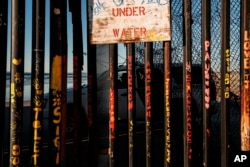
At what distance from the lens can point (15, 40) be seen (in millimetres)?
3000

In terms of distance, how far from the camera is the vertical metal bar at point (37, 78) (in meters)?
3.05

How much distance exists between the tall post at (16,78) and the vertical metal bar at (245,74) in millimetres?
1810

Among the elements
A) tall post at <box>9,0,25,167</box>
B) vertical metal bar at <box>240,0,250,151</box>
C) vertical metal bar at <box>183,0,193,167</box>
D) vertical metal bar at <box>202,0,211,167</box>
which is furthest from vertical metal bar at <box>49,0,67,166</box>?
vertical metal bar at <box>240,0,250,151</box>

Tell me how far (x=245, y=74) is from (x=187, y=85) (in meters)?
0.51

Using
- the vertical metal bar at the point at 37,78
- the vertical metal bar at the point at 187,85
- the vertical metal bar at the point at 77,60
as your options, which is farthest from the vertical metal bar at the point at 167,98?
the vertical metal bar at the point at 37,78

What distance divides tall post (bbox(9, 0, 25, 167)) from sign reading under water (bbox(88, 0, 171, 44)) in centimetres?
59

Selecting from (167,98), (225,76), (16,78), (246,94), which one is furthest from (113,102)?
(246,94)

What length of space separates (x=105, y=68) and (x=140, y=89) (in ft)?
8.80

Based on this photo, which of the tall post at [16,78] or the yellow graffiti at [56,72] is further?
the yellow graffiti at [56,72]

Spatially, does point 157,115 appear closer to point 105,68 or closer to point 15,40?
point 105,68

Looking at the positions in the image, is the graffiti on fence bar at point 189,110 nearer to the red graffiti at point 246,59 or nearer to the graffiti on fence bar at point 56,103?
the red graffiti at point 246,59

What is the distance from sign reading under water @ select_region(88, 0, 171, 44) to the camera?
10.4 feet

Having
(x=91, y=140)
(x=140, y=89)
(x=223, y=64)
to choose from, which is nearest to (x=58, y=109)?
(x=91, y=140)

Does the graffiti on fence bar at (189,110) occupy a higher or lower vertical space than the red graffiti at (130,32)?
lower
